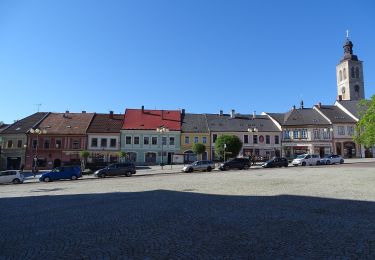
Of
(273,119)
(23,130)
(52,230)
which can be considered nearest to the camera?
(52,230)

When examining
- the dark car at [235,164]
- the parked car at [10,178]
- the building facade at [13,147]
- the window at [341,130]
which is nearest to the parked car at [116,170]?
the parked car at [10,178]

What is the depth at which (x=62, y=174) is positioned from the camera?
119ft

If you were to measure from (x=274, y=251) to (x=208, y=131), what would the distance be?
55.3 metres

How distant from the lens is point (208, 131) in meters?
62.3

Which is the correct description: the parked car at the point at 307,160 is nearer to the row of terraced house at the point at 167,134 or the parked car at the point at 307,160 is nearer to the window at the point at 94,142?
the row of terraced house at the point at 167,134

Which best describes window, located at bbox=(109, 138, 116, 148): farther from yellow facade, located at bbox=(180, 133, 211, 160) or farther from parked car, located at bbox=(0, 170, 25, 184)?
parked car, located at bbox=(0, 170, 25, 184)

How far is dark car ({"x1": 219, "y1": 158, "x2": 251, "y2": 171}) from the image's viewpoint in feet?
136

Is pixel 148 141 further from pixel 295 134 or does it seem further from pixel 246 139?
pixel 295 134

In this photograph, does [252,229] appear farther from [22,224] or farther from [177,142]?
[177,142]

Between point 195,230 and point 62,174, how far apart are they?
30480mm

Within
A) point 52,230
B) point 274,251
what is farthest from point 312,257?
point 52,230

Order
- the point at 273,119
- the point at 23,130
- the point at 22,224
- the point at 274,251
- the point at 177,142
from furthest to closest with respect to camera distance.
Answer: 1. the point at 273,119
2. the point at 177,142
3. the point at 23,130
4. the point at 22,224
5. the point at 274,251

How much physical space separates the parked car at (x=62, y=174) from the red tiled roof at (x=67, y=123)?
2262cm

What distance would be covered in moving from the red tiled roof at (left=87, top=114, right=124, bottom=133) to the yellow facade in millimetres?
12008
